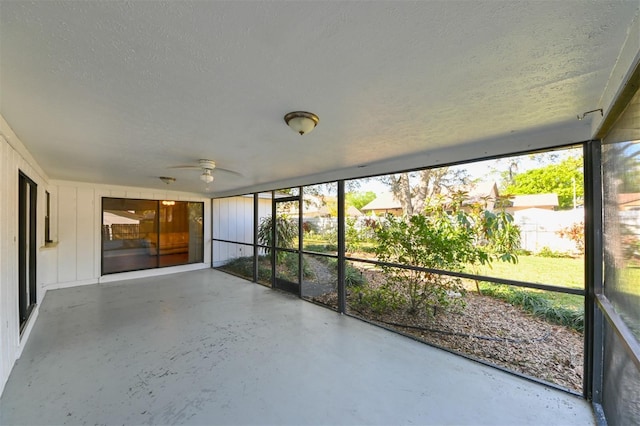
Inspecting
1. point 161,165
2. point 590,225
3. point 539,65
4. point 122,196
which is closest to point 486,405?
point 590,225

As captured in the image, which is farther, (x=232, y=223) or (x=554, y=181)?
(x=232, y=223)

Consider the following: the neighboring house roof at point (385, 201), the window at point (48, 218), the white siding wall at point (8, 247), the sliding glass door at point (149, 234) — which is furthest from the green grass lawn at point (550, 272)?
the window at point (48, 218)

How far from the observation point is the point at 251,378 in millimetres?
2357

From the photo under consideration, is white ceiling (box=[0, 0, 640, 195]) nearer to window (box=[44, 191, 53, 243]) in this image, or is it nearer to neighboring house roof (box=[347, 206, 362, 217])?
neighboring house roof (box=[347, 206, 362, 217])

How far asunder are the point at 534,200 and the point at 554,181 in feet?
1.66

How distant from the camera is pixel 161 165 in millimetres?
3779

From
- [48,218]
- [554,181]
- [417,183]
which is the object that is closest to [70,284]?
[48,218]

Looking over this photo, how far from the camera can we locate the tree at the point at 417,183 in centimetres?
580

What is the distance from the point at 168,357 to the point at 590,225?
4.27m

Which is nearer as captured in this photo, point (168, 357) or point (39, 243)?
point (168, 357)

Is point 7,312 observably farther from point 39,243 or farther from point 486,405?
point 486,405

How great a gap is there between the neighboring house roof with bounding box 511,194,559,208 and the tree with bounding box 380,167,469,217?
1836 mm

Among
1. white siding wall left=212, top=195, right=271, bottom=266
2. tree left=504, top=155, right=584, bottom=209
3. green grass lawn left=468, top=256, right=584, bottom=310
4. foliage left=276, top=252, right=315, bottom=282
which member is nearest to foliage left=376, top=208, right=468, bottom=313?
green grass lawn left=468, top=256, right=584, bottom=310

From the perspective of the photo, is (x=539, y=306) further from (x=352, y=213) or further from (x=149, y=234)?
(x=149, y=234)
